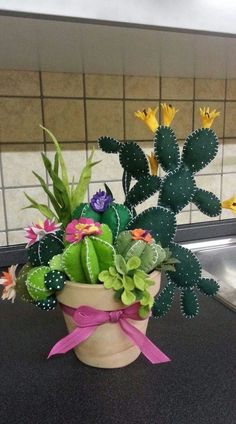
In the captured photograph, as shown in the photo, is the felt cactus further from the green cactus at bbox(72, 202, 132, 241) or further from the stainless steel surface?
the stainless steel surface

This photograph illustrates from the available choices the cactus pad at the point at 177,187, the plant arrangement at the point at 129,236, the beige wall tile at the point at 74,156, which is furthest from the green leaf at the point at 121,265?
the beige wall tile at the point at 74,156

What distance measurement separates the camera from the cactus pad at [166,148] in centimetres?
40

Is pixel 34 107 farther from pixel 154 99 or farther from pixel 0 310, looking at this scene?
pixel 0 310

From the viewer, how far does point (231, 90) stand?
2.94ft

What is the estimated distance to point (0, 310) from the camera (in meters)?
0.59

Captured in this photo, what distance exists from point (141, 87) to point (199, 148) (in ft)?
1.56

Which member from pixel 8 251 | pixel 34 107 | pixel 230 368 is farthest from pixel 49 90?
pixel 230 368

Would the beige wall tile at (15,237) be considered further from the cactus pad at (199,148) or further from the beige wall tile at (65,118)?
the cactus pad at (199,148)

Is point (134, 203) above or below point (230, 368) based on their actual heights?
above

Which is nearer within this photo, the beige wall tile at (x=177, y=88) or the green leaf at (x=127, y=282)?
the green leaf at (x=127, y=282)

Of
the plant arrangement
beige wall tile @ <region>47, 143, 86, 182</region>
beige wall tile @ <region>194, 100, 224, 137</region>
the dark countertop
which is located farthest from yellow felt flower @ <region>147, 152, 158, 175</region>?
beige wall tile @ <region>194, 100, 224, 137</region>

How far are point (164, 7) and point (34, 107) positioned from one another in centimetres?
44

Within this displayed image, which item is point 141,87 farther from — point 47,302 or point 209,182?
point 47,302

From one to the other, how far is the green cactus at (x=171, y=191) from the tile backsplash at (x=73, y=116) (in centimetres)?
37
